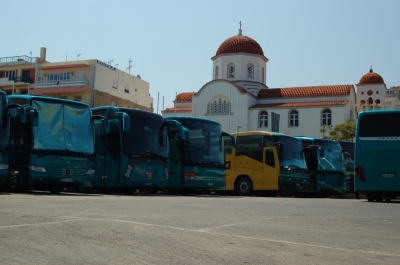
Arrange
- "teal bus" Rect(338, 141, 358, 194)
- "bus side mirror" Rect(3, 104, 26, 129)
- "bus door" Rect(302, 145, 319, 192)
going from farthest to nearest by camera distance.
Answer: "teal bus" Rect(338, 141, 358, 194), "bus door" Rect(302, 145, 319, 192), "bus side mirror" Rect(3, 104, 26, 129)

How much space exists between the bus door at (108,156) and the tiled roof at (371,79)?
50.2m

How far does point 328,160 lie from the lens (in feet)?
81.7

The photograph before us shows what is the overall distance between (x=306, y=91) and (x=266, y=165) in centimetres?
3758

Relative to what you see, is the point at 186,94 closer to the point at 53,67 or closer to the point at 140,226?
the point at 53,67

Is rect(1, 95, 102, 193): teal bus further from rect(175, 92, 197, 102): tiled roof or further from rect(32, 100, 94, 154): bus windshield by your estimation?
rect(175, 92, 197, 102): tiled roof

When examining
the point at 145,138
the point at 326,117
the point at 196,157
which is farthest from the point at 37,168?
the point at 326,117

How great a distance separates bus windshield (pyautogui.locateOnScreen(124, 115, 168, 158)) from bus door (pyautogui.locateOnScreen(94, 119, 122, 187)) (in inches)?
13.6

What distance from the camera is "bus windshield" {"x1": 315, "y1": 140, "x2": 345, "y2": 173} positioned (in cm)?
2460

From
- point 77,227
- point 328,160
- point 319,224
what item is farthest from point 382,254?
point 328,160

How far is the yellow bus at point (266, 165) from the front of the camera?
21766mm

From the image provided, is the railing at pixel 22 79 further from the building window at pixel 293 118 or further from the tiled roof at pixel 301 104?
the building window at pixel 293 118

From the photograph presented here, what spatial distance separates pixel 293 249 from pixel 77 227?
2.71 meters

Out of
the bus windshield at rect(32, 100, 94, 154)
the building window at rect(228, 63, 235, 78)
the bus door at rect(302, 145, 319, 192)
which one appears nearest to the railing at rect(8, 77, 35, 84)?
the building window at rect(228, 63, 235, 78)

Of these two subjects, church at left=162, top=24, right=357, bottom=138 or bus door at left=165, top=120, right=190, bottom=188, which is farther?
church at left=162, top=24, right=357, bottom=138
